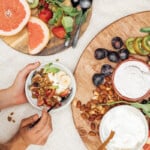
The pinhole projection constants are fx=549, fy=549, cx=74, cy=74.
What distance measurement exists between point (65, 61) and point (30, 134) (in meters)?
0.22

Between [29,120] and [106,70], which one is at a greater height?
[106,70]

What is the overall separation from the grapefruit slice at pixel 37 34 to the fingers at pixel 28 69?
0.03m

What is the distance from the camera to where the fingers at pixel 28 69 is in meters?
1.46

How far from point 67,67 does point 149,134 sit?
0.28 meters

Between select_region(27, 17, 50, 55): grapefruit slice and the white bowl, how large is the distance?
0.25 meters

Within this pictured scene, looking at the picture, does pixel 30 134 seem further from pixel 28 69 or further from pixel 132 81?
pixel 132 81

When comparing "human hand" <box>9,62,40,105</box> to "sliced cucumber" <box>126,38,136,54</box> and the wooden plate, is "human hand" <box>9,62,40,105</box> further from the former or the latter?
"sliced cucumber" <box>126,38,136,54</box>

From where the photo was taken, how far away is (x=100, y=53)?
4.73ft

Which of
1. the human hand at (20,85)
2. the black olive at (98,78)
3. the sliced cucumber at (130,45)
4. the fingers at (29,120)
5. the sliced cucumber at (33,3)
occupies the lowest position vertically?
the fingers at (29,120)

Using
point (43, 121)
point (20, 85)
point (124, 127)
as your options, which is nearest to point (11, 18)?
point (20, 85)

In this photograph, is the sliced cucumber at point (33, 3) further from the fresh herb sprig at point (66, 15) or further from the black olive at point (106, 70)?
the black olive at point (106, 70)

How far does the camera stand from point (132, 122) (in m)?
1.43

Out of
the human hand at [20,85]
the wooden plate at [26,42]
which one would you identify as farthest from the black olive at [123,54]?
the human hand at [20,85]

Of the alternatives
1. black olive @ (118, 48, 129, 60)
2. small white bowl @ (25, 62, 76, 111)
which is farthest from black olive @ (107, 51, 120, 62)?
small white bowl @ (25, 62, 76, 111)
